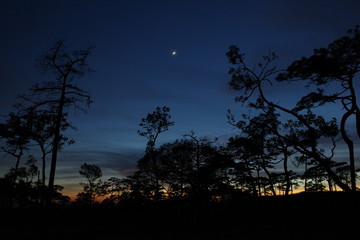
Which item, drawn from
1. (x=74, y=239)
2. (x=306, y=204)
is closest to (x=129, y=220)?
(x=74, y=239)

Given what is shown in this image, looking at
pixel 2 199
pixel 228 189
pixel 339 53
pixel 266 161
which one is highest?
pixel 339 53

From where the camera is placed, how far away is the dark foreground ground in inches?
498

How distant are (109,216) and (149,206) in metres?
3.96

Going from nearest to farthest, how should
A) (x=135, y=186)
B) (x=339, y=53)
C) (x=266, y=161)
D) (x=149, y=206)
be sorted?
(x=339, y=53), (x=149, y=206), (x=135, y=186), (x=266, y=161)

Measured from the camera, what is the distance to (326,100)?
613 inches

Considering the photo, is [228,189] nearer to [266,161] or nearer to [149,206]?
[149,206]

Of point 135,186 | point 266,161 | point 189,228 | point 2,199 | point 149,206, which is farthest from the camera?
point 2,199

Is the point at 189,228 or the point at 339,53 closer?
the point at 339,53

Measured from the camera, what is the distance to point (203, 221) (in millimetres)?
17953

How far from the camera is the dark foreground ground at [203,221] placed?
41.5 feet

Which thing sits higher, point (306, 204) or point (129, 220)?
point (306, 204)

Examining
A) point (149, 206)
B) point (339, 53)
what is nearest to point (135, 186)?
point (149, 206)

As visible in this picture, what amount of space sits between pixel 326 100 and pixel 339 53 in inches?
123

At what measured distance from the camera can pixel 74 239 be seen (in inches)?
581
